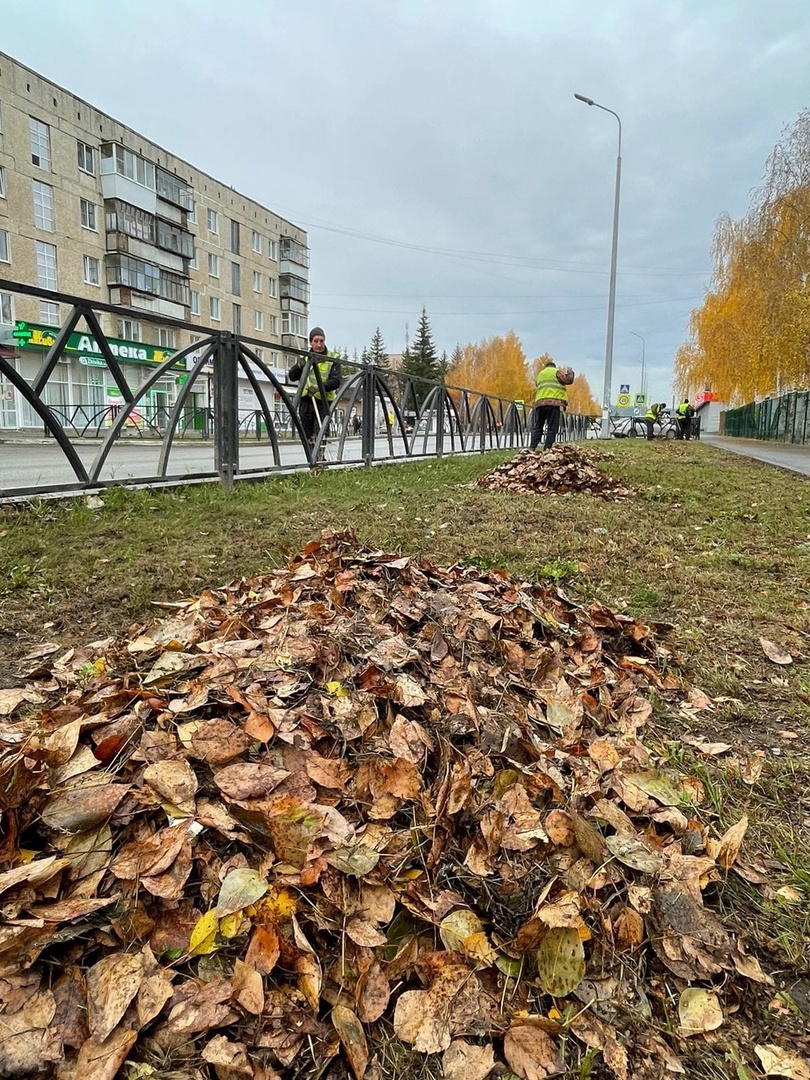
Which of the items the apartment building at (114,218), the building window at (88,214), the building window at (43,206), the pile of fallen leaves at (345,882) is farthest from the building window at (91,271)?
the pile of fallen leaves at (345,882)

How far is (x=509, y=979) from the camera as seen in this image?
3.49ft

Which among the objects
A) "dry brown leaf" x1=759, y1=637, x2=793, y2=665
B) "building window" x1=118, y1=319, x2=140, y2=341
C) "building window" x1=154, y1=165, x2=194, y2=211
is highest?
"building window" x1=154, y1=165, x2=194, y2=211

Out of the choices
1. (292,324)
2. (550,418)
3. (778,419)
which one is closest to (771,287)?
(778,419)

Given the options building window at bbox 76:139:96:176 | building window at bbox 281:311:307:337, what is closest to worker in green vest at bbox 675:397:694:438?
building window at bbox 76:139:96:176

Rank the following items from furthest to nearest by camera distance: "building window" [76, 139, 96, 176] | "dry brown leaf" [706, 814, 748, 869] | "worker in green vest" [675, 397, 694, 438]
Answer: "building window" [76, 139, 96, 176] < "worker in green vest" [675, 397, 694, 438] < "dry brown leaf" [706, 814, 748, 869]

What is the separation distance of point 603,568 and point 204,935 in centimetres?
275

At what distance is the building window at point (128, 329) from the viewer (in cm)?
507

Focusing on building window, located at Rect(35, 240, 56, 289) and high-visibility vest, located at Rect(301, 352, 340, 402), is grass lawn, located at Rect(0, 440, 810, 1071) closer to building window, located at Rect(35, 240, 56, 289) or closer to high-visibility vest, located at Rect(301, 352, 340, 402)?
high-visibility vest, located at Rect(301, 352, 340, 402)

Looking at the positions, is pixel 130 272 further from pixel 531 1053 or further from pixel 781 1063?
pixel 781 1063

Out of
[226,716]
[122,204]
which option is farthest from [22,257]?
[226,716]

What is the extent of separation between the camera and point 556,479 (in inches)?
245

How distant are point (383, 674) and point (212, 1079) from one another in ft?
3.03

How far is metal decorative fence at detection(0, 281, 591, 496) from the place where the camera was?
13.9ft

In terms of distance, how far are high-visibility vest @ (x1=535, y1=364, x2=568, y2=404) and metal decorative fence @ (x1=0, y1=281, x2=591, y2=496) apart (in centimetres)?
321
